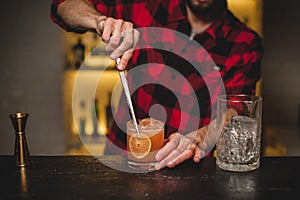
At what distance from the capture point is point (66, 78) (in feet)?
9.25

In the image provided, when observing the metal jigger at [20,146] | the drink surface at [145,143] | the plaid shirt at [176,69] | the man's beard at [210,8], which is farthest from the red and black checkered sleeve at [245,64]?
the metal jigger at [20,146]

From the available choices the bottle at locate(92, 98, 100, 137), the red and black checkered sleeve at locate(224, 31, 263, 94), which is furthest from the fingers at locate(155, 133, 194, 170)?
the bottle at locate(92, 98, 100, 137)

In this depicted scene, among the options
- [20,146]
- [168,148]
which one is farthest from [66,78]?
[168,148]

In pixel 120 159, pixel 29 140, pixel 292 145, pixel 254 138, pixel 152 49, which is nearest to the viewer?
pixel 254 138

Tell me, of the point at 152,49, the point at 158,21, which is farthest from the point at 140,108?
the point at 158,21

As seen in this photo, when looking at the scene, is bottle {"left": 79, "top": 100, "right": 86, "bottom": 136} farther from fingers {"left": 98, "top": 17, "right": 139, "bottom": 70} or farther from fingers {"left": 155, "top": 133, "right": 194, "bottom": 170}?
fingers {"left": 155, "top": 133, "right": 194, "bottom": 170}

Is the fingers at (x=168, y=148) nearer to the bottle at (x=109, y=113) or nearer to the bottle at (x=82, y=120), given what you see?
the bottle at (x=109, y=113)

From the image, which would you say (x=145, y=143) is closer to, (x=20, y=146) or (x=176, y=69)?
(x=20, y=146)

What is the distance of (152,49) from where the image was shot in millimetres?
2479

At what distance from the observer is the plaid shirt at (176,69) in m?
2.49

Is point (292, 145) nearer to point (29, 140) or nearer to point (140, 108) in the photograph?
point (140, 108)

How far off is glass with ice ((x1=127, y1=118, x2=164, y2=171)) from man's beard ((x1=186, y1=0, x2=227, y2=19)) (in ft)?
4.13

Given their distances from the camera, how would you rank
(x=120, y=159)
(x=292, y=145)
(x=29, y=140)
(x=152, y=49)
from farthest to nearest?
(x=29, y=140), (x=292, y=145), (x=152, y=49), (x=120, y=159)

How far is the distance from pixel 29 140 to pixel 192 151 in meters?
1.59
